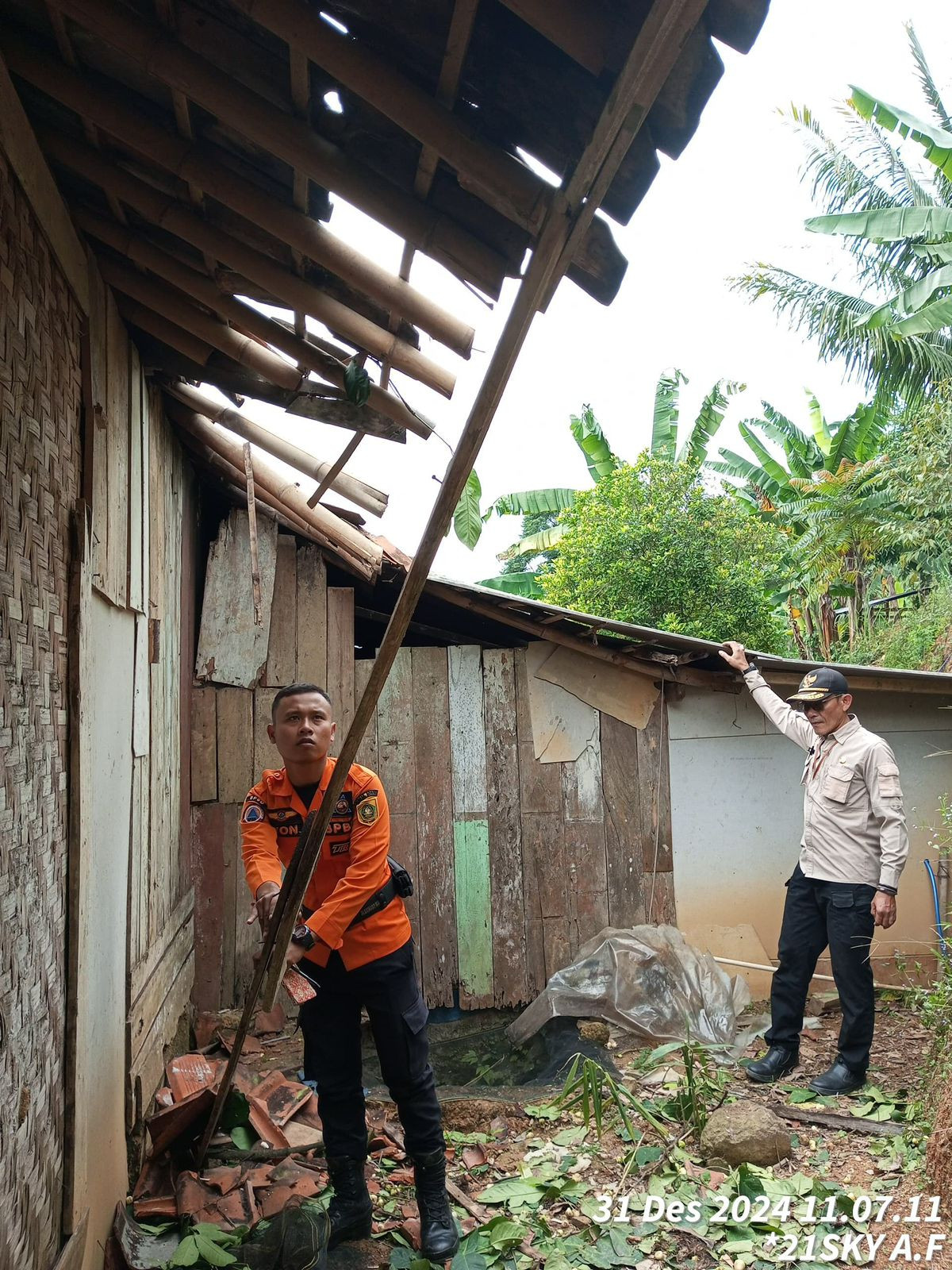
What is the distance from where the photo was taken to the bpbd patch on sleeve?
3344 mm

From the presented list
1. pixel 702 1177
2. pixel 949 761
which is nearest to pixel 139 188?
pixel 702 1177

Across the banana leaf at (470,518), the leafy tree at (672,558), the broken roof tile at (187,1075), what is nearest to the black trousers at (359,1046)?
the broken roof tile at (187,1075)

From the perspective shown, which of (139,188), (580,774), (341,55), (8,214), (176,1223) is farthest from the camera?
(580,774)

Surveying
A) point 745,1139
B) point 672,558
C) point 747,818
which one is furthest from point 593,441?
point 745,1139

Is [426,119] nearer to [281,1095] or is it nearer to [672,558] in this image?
[281,1095]

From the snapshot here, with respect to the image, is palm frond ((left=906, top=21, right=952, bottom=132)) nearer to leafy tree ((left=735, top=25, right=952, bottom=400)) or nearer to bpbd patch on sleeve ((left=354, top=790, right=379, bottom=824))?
leafy tree ((left=735, top=25, right=952, bottom=400))

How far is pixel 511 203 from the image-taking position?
2377 millimetres

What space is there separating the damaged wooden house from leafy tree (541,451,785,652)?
787 centimetres

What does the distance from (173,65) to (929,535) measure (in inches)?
555

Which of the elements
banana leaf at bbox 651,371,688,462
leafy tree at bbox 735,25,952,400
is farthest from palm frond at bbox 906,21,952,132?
banana leaf at bbox 651,371,688,462

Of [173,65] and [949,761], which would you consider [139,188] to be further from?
[949,761]

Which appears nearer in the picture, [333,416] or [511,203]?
[511,203]

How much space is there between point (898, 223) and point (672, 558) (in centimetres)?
586

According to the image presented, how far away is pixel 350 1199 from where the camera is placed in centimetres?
340
